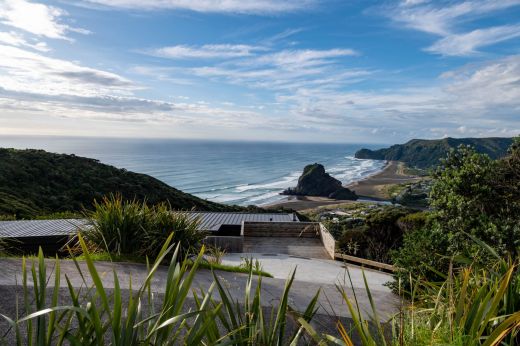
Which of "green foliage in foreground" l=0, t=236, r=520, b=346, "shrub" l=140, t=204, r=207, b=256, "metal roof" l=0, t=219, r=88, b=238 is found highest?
"green foliage in foreground" l=0, t=236, r=520, b=346

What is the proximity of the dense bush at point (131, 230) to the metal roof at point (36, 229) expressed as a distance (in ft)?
9.53

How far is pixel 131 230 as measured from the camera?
8648 mm

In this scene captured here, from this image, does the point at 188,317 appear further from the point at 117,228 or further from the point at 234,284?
the point at 117,228

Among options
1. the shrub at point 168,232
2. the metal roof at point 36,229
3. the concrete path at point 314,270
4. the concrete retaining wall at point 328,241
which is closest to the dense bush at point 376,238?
the concrete retaining wall at point 328,241

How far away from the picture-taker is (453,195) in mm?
9883

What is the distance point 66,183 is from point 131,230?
39265 millimetres

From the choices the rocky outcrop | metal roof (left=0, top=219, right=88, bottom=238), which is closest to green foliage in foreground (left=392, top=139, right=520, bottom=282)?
metal roof (left=0, top=219, right=88, bottom=238)

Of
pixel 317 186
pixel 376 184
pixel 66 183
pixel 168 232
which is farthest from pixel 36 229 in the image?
pixel 376 184

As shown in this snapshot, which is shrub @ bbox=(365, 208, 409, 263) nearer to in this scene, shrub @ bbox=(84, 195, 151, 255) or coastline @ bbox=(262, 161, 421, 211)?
shrub @ bbox=(84, 195, 151, 255)

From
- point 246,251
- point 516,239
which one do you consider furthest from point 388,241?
point 516,239

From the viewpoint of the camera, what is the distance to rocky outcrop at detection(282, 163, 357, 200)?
306 feet

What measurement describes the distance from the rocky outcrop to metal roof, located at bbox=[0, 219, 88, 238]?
7886cm

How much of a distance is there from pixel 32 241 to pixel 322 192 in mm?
86494

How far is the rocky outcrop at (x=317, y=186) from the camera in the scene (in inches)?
3666
